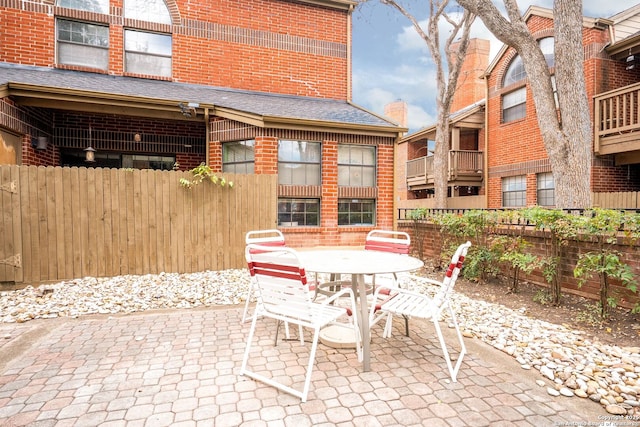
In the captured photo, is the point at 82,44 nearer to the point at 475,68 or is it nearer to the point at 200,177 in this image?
the point at 200,177

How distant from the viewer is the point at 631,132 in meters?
8.53

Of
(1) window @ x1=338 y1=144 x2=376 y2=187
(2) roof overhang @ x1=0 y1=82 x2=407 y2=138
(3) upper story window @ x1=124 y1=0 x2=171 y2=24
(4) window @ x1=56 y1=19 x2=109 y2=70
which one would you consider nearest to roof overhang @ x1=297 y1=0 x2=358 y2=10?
(3) upper story window @ x1=124 y1=0 x2=171 y2=24

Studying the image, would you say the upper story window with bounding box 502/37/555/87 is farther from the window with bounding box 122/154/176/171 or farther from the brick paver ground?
the brick paver ground

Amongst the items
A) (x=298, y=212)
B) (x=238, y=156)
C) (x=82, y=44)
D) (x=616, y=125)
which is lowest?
(x=298, y=212)

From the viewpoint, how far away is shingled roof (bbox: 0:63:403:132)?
697cm

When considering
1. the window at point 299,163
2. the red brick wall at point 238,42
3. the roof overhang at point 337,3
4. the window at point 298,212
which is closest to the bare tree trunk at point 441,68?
the roof overhang at point 337,3

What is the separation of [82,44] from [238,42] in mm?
3904

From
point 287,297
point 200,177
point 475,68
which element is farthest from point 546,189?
point 475,68

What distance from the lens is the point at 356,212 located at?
8.45 m

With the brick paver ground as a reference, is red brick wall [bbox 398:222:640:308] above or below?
above

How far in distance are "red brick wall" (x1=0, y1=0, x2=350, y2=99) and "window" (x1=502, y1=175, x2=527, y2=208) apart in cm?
705

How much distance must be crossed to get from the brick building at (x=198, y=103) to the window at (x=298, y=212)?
24mm

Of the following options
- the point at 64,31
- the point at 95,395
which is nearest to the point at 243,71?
the point at 64,31

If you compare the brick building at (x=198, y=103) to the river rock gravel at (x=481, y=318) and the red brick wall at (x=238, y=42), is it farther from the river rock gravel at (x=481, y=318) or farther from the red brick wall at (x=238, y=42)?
the river rock gravel at (x=481, y=318)
